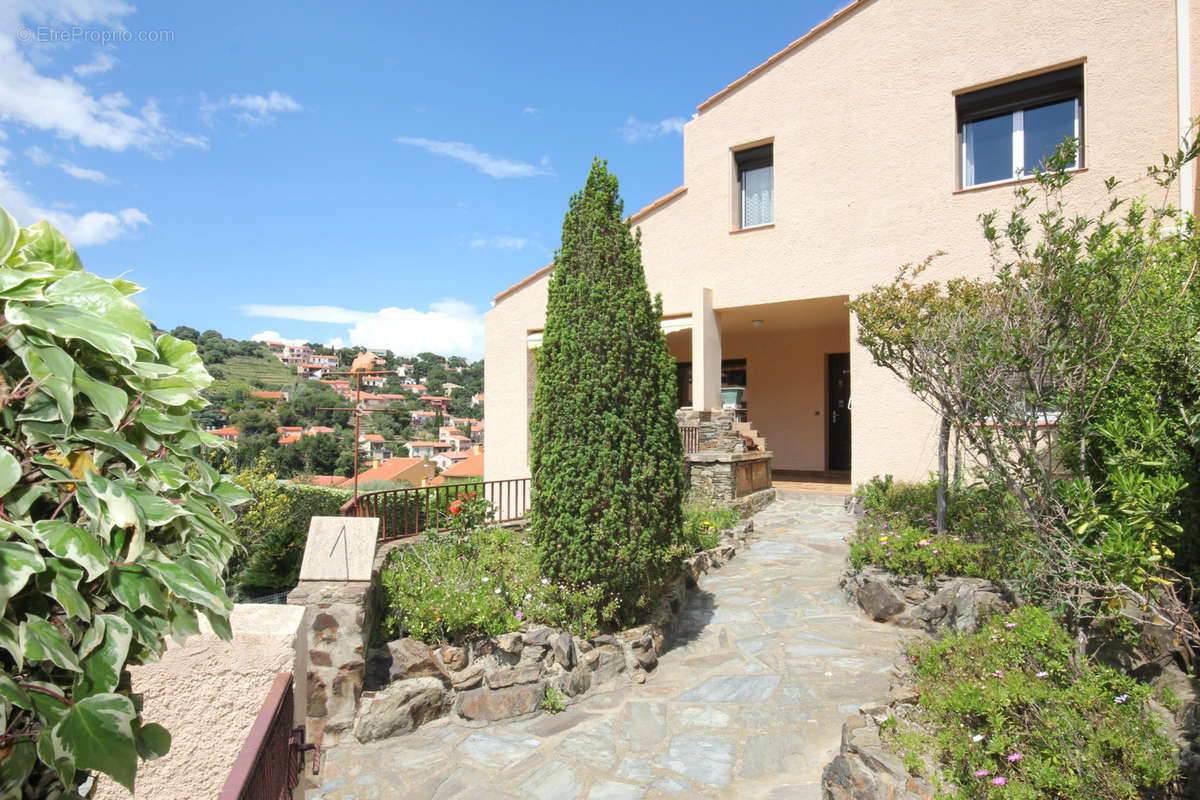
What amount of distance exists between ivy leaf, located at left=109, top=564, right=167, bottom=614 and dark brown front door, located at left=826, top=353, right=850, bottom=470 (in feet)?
48.6

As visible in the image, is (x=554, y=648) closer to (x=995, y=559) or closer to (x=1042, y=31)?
(x=995, y=559)

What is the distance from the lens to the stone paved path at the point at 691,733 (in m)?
3.91

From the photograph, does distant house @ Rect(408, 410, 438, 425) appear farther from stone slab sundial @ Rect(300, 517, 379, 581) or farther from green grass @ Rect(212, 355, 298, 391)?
stone slab sundial @ Rect(300, 517, 379, 581)

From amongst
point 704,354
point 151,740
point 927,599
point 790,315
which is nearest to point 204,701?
point 151,740

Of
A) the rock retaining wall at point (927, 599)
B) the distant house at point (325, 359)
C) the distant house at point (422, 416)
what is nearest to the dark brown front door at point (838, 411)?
the rock retaining wall at point (927, 599)

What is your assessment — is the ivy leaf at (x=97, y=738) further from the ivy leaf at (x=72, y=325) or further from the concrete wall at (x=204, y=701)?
the concrete wall at (x=204, y=701)

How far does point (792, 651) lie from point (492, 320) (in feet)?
33.9

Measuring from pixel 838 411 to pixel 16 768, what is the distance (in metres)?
15.0

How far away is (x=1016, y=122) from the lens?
9438 mm

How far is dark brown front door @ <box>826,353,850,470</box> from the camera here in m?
14.4

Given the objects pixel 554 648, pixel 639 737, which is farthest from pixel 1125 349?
pixel 554 648

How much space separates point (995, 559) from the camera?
5754mm

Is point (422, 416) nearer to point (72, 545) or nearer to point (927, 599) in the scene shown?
point (927, 599)

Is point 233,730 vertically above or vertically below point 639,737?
above
